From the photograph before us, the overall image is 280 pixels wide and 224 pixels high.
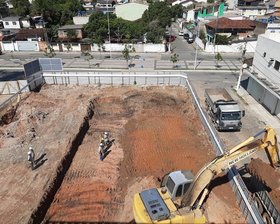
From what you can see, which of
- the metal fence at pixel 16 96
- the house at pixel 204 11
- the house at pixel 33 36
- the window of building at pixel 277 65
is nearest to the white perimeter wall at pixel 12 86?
the metal fence at pixel 16 96

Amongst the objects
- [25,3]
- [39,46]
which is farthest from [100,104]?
[25,3]

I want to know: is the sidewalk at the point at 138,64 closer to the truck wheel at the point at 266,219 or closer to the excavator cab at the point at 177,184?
the excavator cab at the point at 177,184

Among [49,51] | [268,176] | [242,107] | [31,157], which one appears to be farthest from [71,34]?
[268,176]

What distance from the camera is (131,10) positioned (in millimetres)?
66812

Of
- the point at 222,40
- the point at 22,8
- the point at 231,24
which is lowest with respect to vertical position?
the point at 222,40

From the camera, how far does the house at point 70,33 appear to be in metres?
53.0

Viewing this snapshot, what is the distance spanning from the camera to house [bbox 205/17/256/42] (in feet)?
173

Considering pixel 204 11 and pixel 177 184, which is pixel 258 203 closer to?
pixel 177 184

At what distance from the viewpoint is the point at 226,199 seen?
1512 cm

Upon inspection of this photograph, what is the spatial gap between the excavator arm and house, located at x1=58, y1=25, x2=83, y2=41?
4616 centimetres

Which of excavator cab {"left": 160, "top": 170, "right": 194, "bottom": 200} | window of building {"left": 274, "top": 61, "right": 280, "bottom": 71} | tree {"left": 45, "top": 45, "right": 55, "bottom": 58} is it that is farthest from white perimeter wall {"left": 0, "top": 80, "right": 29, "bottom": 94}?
window of building {"left": 274, "top": 61, "right": 280, "bottom": 71}

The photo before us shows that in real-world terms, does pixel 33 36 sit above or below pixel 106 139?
above

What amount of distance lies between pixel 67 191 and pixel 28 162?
158 inches

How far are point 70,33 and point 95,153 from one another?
3892cm
